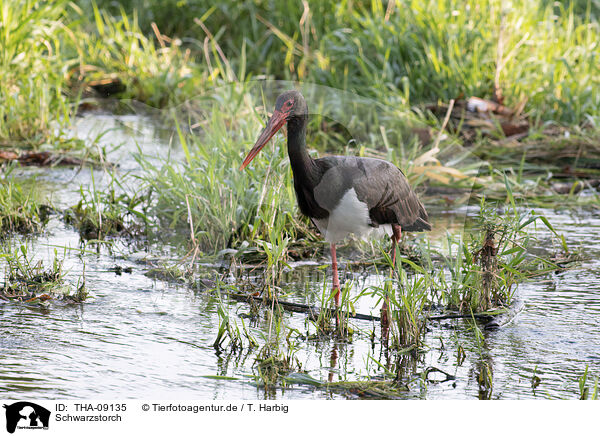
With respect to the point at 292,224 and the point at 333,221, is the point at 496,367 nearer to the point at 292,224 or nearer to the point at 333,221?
the point at 333,221

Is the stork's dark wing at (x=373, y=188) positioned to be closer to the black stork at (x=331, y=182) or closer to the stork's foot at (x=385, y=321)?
the black stork at (x=331, y=182)

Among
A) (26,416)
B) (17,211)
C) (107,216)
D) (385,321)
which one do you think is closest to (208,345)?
(385,321)

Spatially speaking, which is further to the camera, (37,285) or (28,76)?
(28,76)

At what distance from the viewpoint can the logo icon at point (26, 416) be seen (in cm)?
305

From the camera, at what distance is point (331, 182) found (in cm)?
408

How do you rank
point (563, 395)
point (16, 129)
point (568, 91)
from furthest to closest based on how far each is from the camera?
point (568, 91) → point (16, 129) → point (563, 395)

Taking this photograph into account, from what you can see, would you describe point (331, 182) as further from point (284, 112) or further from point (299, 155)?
point (284, 112)

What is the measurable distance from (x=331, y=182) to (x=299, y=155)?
0.63 ft

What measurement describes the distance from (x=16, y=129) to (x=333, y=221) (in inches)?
146

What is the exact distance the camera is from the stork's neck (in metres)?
4.09

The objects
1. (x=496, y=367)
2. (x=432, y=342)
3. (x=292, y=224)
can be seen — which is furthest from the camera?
(x=292, y=224)

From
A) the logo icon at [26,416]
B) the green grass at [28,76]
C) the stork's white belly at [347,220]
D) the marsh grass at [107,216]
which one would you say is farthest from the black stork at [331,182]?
the green grass at [28,76]

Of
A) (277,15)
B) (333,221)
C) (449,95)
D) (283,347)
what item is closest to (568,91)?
(449,95)

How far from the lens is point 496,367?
3604mm
